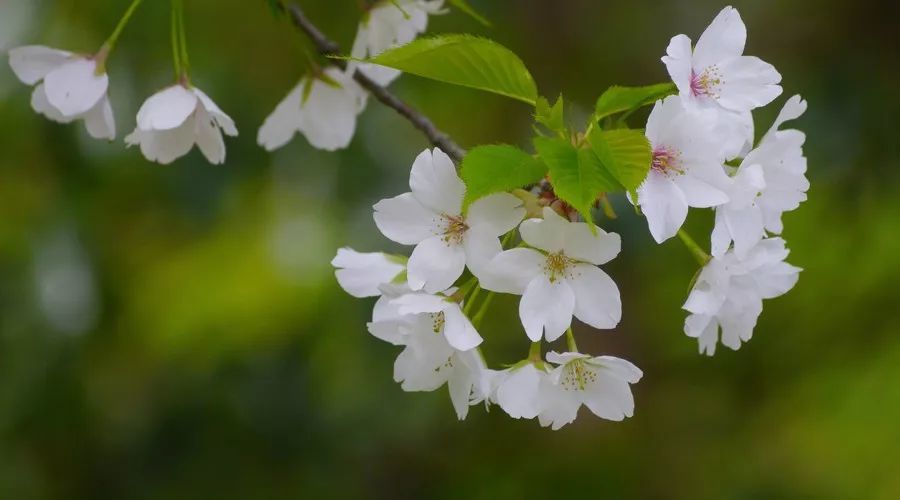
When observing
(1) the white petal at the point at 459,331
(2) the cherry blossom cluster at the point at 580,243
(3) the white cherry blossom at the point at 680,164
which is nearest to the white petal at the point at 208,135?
(2) the cherry blossom cluster at the point at 580,243

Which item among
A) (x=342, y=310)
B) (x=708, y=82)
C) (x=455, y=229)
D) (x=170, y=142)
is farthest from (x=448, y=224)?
(x=342, y=310)

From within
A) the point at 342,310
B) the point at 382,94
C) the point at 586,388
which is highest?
the point at 382,94

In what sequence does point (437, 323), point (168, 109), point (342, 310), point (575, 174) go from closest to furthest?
point (575, 174)
point (437, 323)
point (168, 109)
point (342, 310)

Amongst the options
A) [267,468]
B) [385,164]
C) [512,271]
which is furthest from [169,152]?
[267,468]

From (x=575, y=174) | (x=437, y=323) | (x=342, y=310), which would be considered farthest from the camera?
(x=342, y=310)

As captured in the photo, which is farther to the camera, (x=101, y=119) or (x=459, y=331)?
(x=101, y=119)

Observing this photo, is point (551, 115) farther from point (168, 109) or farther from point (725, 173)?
point (168, 109)

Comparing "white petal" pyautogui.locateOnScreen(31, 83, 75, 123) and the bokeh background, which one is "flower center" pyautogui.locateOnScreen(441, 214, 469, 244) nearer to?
"white petal" pyautogui.locateOnScreen(31, 83, 75, 123)
